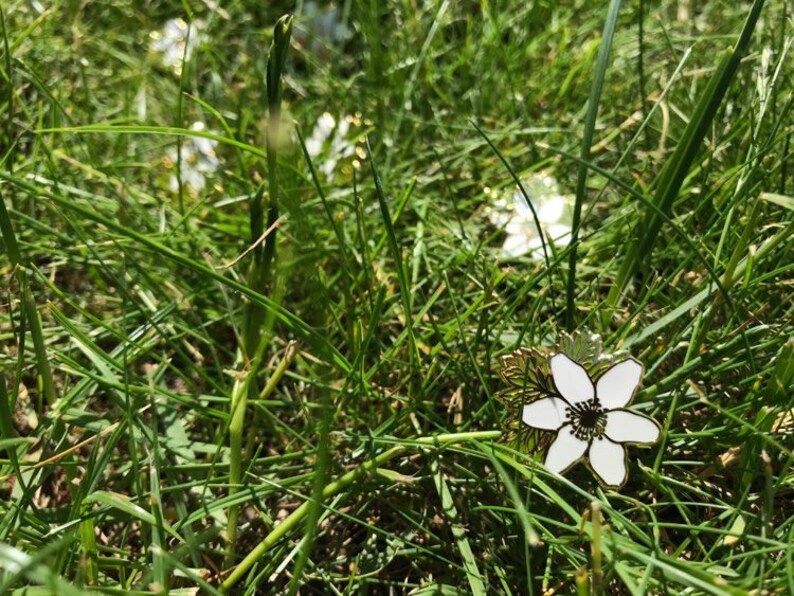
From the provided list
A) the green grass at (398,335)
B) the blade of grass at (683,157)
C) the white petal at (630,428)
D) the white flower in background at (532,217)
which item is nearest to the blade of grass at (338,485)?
the green grass at (398,335)

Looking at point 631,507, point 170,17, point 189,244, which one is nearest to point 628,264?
point 631,507

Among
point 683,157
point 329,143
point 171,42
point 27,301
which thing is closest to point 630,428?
point 683,157

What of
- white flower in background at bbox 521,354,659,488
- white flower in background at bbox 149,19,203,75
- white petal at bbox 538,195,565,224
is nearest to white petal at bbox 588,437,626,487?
white flower in background at bbox 521,354,659,488

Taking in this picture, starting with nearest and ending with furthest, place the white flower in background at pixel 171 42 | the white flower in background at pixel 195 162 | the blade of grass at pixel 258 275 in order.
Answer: the blade of grass at pixel 258 275 → the white flower in background at pixel 195 162 → the white flower in background at pixel 171 42

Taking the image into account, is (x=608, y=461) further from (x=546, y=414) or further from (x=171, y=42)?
(x=171, y=42)

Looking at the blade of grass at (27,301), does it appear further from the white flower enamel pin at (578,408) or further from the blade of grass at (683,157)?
the blade of grass at (683,157)

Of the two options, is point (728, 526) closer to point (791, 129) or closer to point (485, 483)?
point (485, 483)
